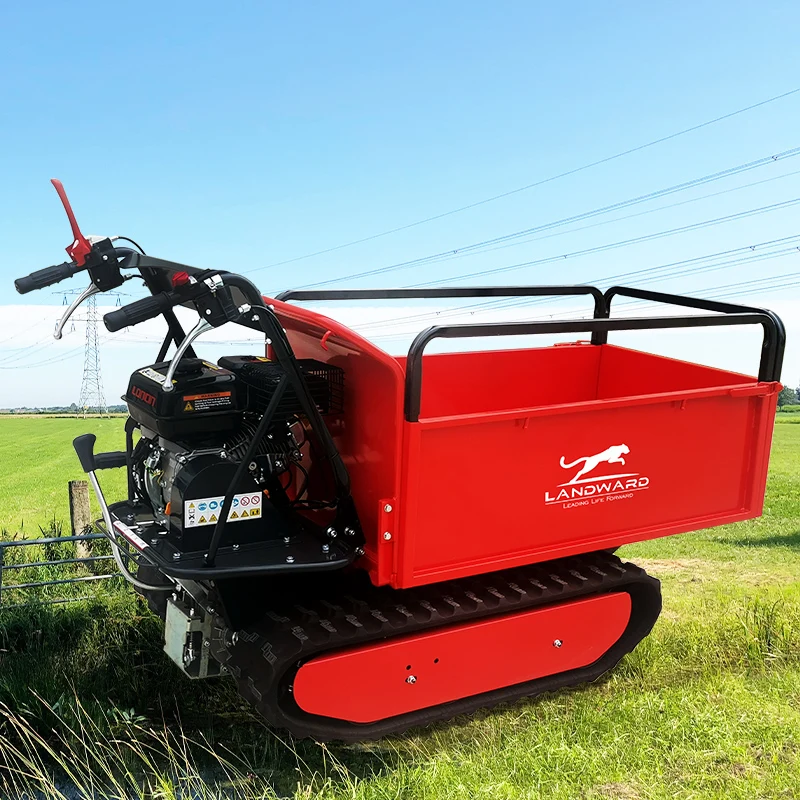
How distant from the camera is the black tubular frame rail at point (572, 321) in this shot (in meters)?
3.77

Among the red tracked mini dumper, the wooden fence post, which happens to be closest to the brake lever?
the red tracked mini dumper

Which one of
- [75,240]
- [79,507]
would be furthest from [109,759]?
[79,507]

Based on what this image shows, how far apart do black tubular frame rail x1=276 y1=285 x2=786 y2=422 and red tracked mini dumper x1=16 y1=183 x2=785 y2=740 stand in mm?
16

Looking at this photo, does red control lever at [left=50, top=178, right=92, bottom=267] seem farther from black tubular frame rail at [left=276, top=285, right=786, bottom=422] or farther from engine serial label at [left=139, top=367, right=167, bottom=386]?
black tubular frame rail at [left=276, top=285, right=786, bottom=422]

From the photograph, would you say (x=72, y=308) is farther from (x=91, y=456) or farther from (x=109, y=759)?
(x=109, y=759)

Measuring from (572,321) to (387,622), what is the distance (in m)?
1.76

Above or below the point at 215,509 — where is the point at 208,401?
above

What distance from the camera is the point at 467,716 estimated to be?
4.70 metres

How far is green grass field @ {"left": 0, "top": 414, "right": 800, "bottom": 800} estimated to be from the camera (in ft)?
12.7

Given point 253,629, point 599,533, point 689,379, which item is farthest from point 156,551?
point 689,379

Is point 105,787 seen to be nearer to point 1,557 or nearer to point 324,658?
point 324,658

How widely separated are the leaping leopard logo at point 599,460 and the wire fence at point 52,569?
315 centimetres

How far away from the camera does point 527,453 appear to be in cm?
420

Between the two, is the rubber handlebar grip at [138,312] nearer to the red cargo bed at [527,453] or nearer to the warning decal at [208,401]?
the warning decal at [208,401]
